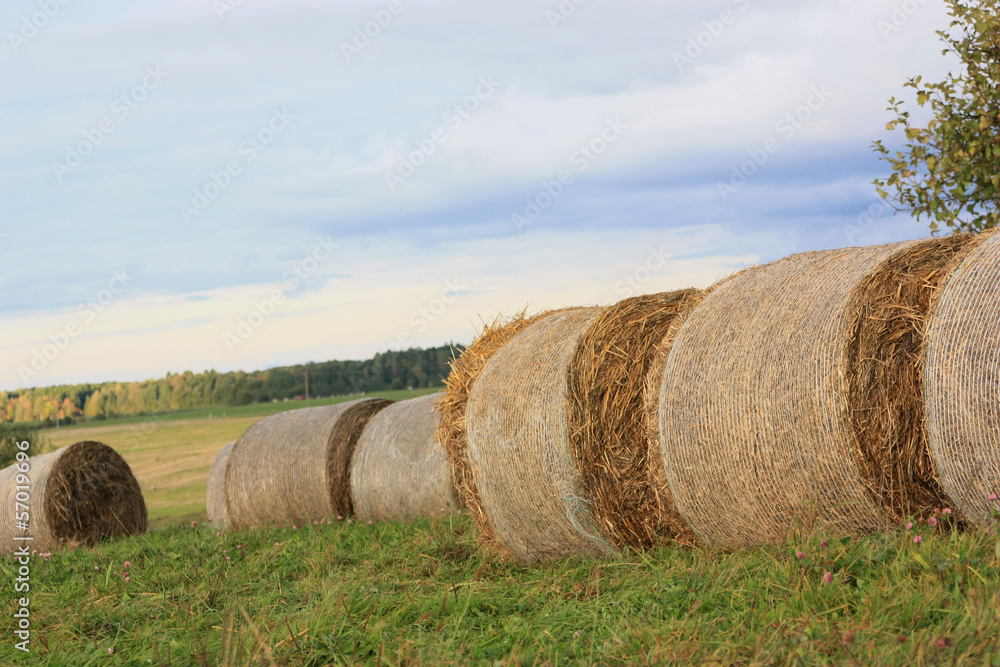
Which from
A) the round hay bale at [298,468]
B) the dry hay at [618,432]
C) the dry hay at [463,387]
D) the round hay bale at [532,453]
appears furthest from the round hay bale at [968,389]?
the round hay bale at [298,468]

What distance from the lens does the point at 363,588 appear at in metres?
5.95

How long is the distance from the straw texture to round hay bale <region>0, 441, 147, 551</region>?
9.67 meters

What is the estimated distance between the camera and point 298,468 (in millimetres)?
11656

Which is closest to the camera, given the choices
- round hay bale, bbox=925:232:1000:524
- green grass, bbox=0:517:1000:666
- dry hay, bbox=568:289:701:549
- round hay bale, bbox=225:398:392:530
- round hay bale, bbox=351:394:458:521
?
green grass, bbox=0:517:1000:666

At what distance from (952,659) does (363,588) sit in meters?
3.82

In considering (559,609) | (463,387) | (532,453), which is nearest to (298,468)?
(463,387)

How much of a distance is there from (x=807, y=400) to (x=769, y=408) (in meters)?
0.27

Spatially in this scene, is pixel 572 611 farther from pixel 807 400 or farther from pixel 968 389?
pixel 968 389

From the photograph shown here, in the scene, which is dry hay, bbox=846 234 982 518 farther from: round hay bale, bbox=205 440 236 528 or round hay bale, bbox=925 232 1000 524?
round hay bale, bbox=205 440 236 528

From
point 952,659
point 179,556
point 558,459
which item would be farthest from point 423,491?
point 952,659

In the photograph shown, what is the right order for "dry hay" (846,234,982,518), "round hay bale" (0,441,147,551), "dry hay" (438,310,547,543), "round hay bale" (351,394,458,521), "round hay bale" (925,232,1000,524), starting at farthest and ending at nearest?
"round hay bale" (0,441,147,551), "round hay bale" (351,394,458,521), "dry hay" (438,310,547,543), "dry hay" (846,234,982,518), "round hay bale" (925,232,1000,524)

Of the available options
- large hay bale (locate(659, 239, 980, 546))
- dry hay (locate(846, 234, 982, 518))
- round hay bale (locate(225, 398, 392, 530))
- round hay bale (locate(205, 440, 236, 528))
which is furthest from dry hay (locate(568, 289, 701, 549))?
round hay bale (locate(205, 440, 236, 528))

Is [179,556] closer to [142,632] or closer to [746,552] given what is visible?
[142,632]

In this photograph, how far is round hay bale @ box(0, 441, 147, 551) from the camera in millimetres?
11805
